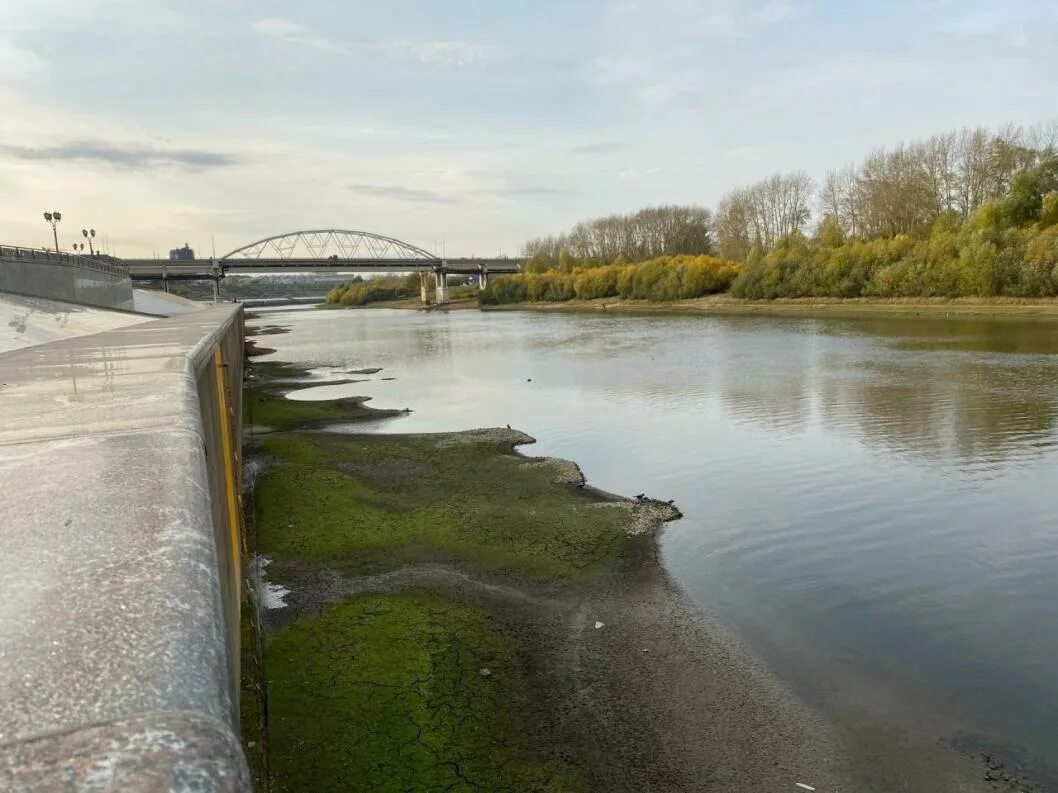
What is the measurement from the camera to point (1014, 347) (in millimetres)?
40250

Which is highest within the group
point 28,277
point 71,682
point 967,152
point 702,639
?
point 967,152

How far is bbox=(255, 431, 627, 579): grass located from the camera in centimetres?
1235

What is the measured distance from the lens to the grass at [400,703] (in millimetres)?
6746

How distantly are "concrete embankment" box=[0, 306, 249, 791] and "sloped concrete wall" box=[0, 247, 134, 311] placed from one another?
87.7ft

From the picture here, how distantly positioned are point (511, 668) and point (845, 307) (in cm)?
7923

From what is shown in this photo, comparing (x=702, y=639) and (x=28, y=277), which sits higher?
(x=28, y=277)

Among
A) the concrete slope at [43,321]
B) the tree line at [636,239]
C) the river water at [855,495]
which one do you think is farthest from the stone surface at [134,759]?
the tree line at [636,239]

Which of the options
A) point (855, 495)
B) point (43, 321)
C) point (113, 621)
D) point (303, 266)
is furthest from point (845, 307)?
point (303, 266)

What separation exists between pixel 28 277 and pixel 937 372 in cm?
3570

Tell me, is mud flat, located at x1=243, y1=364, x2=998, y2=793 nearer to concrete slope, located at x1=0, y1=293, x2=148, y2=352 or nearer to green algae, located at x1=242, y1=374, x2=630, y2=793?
green algae, located at x1=242, y1=374, x2=630, y2=793

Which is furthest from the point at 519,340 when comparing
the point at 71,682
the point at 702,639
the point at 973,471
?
the point at 71,682

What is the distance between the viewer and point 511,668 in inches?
343

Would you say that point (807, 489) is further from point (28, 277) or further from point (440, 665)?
point (28, 277)

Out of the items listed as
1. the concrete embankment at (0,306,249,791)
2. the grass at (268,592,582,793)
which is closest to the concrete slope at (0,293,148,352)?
the grass at (268,592,582,793)
